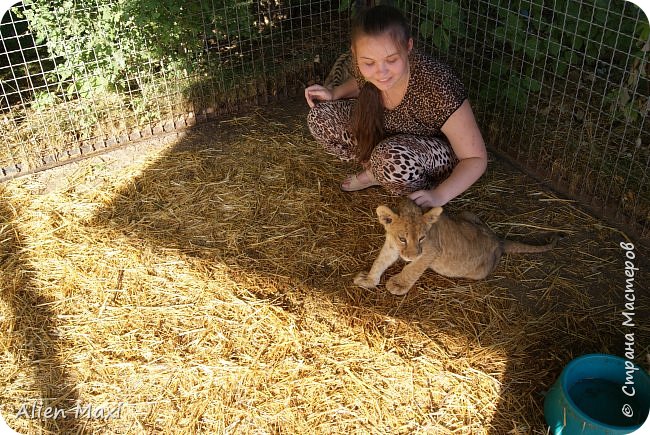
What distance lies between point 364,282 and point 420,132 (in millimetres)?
951

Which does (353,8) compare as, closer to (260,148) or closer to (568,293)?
(260,148)

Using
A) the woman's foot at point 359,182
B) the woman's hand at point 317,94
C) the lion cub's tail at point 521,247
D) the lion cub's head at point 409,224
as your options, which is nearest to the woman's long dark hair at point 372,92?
the woman's foot at point 359,182

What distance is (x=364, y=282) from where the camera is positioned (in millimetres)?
3297

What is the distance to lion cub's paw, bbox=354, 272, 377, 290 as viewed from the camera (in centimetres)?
329

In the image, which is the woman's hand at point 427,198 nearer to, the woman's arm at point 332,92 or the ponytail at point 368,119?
the ponytail at point 368,119

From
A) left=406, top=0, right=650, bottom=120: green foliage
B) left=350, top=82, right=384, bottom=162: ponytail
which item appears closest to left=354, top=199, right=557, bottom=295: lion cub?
left=350, top=82, right=384, bottom=162: ponytail

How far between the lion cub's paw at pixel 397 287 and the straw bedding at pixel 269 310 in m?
0.04

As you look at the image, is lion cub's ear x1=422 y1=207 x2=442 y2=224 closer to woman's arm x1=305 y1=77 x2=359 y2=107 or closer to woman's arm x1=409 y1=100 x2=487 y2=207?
woman's arm x1=409 y1=100 x2=487 y2=207

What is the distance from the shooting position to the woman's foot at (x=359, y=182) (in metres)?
3.92

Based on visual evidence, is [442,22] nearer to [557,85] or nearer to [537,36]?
[537,36]

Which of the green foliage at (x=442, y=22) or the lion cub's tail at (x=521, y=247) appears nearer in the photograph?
the lion cub's tail at (x=521, y=247)

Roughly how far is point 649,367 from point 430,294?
3.66 feet

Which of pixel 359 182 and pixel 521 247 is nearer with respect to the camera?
pixel 521 247

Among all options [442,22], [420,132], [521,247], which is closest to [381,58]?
[420,132]
